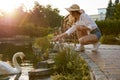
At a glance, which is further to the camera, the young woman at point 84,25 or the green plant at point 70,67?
the young woman at point 84,25

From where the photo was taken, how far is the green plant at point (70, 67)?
8554 millimetres

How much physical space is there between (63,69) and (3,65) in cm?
333

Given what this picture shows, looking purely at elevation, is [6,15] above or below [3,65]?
above

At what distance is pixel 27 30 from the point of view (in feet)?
192

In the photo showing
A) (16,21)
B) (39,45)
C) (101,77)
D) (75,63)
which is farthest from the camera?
(16,21)

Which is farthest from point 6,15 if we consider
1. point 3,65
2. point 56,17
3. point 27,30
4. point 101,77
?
point 101,77

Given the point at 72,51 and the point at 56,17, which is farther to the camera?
the point at 56,17

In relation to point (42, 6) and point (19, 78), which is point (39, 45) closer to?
point (19, 78)

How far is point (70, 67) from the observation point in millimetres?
10070

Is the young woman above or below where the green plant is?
above

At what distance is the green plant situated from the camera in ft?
28.1

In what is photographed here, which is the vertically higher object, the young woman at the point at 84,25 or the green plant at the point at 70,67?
the young woman at the point at 84,25

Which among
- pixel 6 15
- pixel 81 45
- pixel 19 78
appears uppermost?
pixel 6 15

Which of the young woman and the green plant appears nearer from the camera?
the green plant
